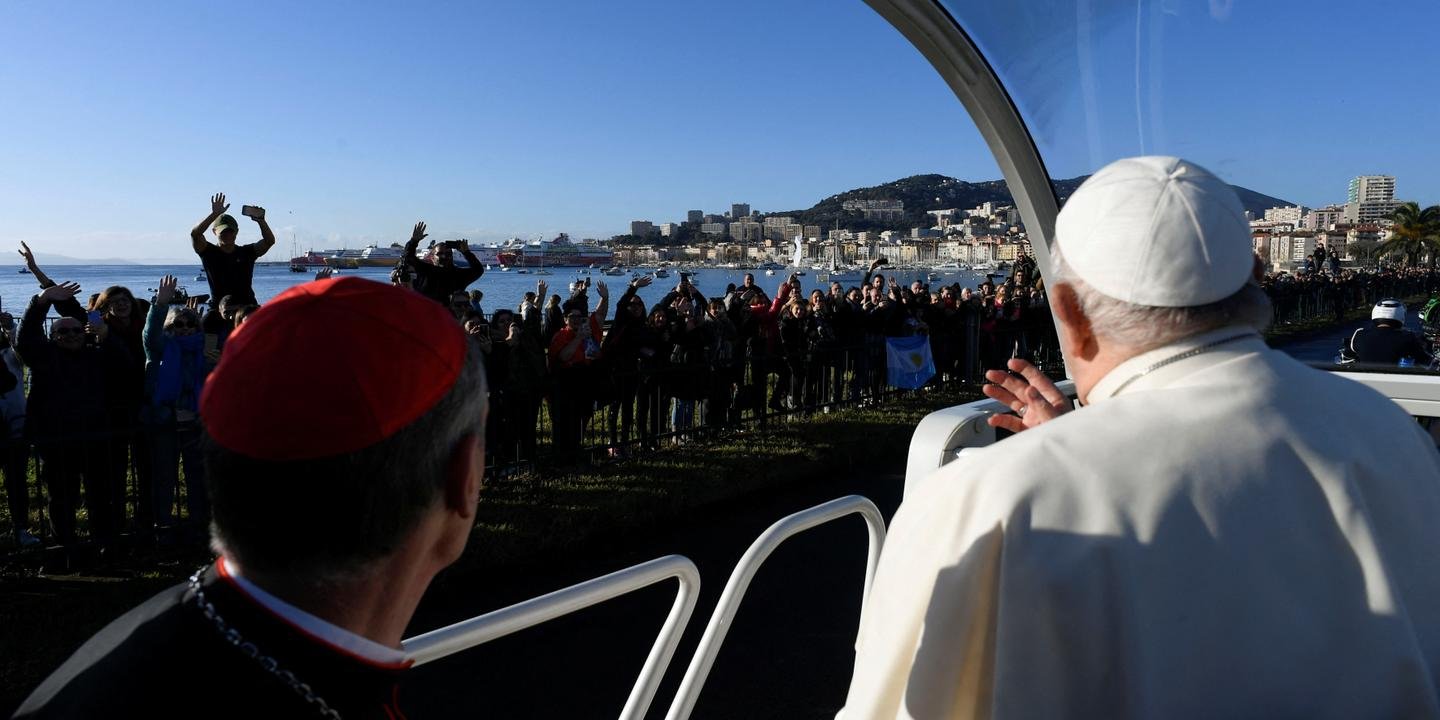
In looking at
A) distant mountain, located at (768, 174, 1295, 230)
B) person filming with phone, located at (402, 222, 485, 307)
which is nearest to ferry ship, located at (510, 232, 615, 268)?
distant mountain, located at (768, 174, 1295, 230)

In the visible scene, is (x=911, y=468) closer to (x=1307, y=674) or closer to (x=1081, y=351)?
(x=1081, y=351)

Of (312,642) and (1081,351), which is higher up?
(1081,351)

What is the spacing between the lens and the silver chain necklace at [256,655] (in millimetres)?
1053

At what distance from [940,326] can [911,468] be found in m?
Answer: 13.0

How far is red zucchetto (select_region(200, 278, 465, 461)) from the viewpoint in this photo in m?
1.07

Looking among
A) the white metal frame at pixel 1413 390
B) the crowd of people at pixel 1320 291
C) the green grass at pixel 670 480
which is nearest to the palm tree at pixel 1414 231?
the crowd of people at pixel 1320 291

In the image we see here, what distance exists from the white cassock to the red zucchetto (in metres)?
0.73

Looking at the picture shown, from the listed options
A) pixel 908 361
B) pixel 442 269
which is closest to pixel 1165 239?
pixel 442 269

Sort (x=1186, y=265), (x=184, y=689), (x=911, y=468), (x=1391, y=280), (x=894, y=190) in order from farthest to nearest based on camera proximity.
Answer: (x=894, y=190), (x=1391, y=280), (x=911, y=468), (x=1186, y=265), (x=184, y=689)

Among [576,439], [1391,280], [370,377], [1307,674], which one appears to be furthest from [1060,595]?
[1391,280]

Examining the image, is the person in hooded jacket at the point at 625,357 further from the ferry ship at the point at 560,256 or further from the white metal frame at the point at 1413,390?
the ferry ship at the point at 560,256

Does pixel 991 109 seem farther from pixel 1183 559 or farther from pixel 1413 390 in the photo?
pixel 1183 559

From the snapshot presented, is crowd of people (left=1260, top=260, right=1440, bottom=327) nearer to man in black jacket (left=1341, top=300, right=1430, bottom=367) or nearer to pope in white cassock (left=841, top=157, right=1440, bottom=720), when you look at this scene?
man in black jacket (left=1341, top=300, right=1430, bottom=367)

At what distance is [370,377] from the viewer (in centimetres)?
109
